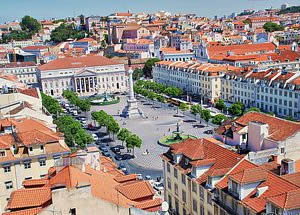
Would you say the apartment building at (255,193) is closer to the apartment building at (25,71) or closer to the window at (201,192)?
the window at (201,192)

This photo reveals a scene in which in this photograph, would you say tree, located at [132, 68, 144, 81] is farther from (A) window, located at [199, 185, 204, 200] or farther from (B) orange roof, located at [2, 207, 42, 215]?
(B) orange roof, located at [2, 207, 42, 215]

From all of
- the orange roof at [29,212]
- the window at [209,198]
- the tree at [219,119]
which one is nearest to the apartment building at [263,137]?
the window at [209,198]

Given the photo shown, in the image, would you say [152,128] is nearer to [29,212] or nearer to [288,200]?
[288,200]

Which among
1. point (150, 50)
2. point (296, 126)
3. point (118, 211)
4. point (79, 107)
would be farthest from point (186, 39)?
point (118, 211)

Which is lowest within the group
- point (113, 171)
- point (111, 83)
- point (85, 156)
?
point (111, 83)

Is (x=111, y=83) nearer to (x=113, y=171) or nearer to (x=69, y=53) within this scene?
(x=69, y=53)
